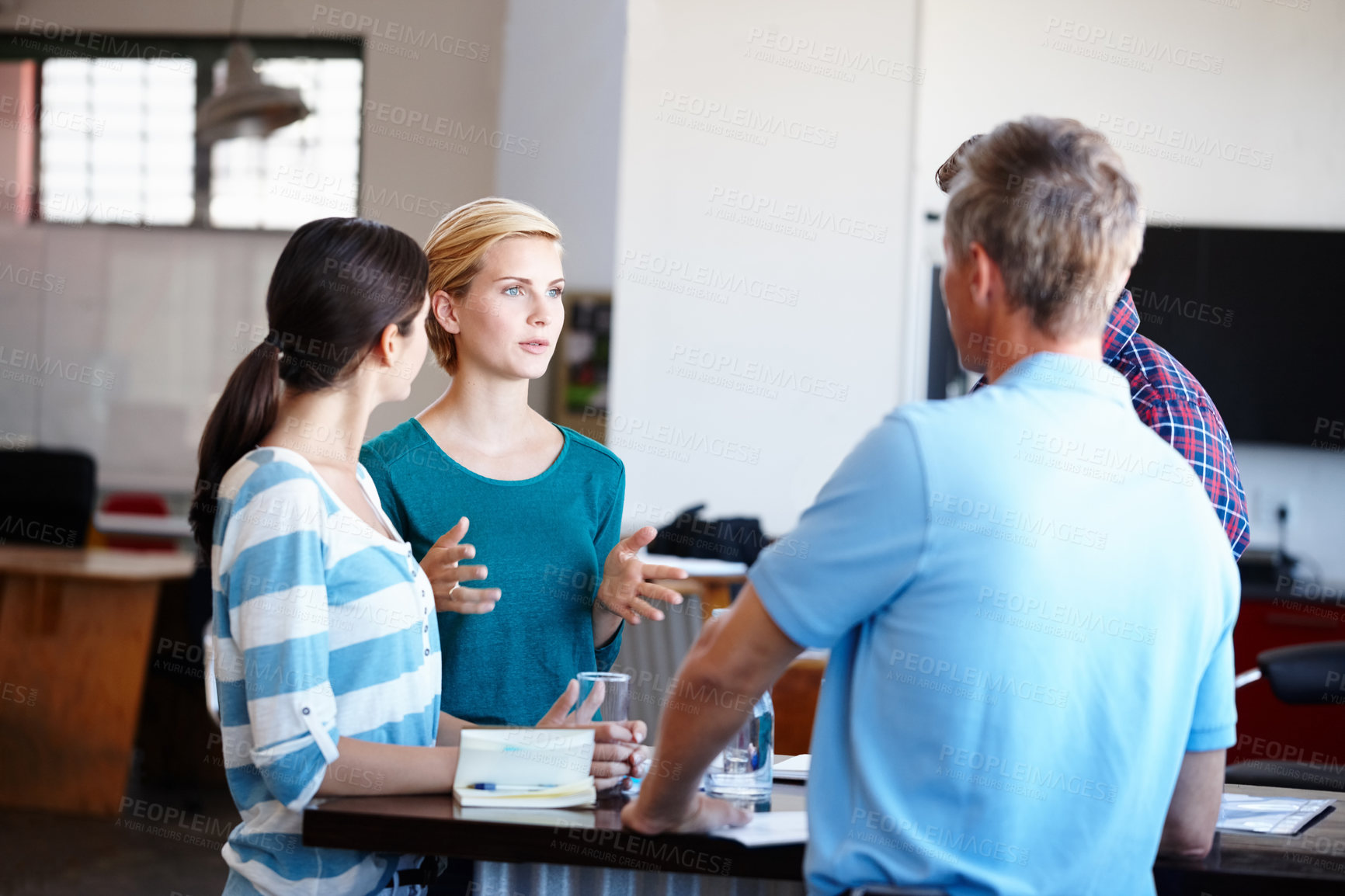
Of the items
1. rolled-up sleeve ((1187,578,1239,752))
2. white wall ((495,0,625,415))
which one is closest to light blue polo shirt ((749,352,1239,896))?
rolled-up sleeve ((1187,578,1239,752))

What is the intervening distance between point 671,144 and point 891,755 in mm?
4061

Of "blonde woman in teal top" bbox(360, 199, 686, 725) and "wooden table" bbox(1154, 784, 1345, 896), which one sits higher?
"blonde woman in teal top" bbox(360, 199, 686, 725)

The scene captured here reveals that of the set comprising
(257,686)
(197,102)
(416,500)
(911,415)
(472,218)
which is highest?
(197,102)

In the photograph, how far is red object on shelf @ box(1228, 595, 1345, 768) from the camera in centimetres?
425

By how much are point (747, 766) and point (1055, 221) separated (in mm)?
738

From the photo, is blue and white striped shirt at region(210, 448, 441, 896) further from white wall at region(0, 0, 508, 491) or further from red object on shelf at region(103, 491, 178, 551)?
A: white wall at region(0, 0, 508, 491)

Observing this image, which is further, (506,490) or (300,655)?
(506,490)

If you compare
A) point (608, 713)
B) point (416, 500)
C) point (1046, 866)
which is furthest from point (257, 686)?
point (1046, 866)

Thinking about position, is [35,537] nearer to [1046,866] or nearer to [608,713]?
[608,713]

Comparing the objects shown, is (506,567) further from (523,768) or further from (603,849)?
(603,849)

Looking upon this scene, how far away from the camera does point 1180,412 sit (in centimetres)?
170

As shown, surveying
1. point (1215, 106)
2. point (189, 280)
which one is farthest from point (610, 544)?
point (189, 280)

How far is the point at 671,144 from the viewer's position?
4.82 meters

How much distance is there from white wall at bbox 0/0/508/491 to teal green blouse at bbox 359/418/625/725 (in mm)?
5434
